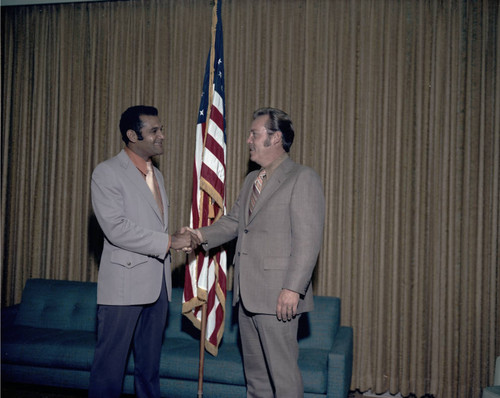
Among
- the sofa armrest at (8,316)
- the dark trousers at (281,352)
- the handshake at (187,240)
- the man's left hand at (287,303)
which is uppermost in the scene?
the handshake at (187,240)

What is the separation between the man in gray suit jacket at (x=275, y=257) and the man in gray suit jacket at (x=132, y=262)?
0.49 meters

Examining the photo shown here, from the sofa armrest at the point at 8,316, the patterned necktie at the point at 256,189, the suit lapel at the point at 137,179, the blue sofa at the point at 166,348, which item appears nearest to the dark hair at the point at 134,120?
the suit lapel at the point at 137,179

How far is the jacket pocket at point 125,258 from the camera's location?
2.55 metres

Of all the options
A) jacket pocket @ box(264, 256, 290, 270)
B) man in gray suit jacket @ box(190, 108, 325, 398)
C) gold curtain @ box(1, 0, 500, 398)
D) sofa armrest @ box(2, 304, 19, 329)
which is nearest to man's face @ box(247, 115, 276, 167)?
man in gray suit jacket @ box(190, 108, 325, 398)

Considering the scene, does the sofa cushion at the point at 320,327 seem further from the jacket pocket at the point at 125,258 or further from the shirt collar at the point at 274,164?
the jacket pocket at the point at 125,258

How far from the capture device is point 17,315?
12.4ft

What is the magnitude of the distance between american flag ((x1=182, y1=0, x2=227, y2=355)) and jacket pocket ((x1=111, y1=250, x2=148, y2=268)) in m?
0.51

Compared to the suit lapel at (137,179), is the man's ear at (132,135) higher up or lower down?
higher up

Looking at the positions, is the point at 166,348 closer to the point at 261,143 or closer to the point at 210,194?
the point at 210,194

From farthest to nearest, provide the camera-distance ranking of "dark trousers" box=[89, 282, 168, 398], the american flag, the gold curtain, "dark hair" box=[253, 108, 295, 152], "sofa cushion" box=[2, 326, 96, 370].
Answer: the gold curtain → "sofa cushion" box=[2, 326, 96, 370] → the american flag → "dark hair" box=[253, 108, 295, 152] → "dark trousers" box=[89, 282, 168, 398]

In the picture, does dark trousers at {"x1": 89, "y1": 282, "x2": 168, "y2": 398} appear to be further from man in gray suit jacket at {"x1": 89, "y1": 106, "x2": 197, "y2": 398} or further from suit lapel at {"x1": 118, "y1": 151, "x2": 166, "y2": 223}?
suit lapel at {"x1": 118, "y1": 151, "x2": 166, "y2": 223}

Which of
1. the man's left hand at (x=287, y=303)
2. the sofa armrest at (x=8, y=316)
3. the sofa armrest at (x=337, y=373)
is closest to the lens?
the man's left hand at (x=287, y=303)

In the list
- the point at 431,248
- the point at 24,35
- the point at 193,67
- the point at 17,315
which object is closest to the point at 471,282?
the point at 431,248

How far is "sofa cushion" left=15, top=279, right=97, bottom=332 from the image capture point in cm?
368
